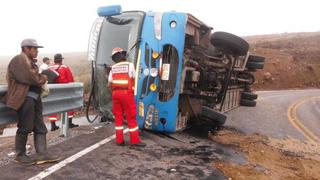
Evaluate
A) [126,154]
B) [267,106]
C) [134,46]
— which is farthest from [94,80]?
[267,106]

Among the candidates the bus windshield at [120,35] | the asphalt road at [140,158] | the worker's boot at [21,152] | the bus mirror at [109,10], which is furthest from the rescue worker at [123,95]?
the worker's boot at [21,152]

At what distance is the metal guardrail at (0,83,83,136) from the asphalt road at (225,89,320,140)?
13.6ft

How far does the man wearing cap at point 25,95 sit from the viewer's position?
580 centimetres

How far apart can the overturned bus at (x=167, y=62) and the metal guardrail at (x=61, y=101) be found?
1037 mm

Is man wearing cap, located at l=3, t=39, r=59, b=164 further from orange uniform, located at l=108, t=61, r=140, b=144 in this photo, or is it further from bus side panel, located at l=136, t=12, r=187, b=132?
bus side panel, located at l=136, t=12, r=187, b=132

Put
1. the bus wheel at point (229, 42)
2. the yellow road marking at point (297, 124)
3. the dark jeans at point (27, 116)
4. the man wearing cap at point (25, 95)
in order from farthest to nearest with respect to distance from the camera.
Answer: the yellow road marking at point (297, 124) → the bus wheel at point (229, 42) → the dark jeans at point (27, 116) → the man wearing cap at point (25, 95)

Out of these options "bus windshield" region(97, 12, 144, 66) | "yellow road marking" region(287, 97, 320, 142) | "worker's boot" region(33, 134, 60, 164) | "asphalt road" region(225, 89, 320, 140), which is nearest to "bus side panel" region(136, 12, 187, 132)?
"bus windshield" region(97, 12, 144, 66)

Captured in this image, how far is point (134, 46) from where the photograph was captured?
8.51 m

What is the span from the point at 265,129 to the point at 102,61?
14.4 feet

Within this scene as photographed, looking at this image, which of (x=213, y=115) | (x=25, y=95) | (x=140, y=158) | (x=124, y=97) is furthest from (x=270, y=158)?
(x=25, y=95)

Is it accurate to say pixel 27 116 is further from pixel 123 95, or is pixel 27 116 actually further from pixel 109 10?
pixel 109 10

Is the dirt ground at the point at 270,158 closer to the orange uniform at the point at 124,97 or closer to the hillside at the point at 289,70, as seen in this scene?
the orange uniform at the point at 124,97

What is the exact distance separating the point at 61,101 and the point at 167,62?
2.08 meters

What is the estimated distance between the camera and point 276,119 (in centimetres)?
1269
